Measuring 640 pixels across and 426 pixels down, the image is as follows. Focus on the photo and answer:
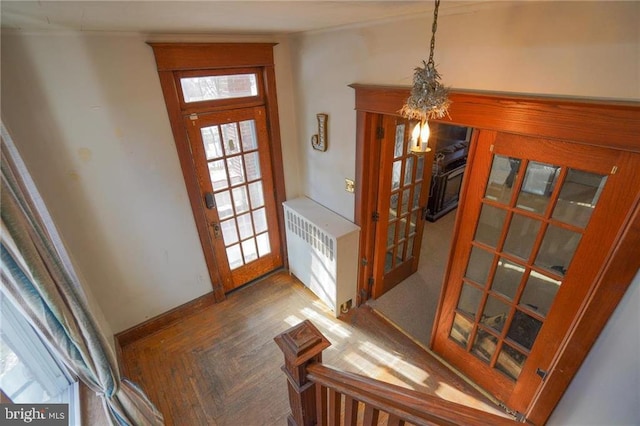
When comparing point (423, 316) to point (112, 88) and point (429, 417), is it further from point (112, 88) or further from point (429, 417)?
point (112, 88)

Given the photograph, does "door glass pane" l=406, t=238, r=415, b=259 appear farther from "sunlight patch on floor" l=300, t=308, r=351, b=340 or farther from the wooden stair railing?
the wooden stair railing

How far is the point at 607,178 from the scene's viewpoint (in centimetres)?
129

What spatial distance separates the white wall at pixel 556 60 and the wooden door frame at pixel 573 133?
4 cm

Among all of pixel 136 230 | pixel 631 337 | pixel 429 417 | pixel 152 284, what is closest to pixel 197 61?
pixel 136 230

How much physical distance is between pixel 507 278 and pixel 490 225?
13.7 inches

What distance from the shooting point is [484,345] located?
2104 millimetres

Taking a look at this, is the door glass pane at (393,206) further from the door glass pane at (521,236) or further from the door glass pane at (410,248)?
the door glass pane at (521,236)

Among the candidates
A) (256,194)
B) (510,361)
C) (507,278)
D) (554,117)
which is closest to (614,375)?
(507,278)

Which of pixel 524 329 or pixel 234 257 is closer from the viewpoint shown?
pixel 524 329

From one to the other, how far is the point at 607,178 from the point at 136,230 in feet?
9.65

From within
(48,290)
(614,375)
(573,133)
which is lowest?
(614,375)

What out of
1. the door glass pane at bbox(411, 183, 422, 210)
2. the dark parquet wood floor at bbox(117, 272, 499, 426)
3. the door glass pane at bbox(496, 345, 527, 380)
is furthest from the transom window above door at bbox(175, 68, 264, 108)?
the door glass pane at bbox(496, 345, 527, 380)

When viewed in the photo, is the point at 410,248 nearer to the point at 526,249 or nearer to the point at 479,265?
the point at 479,265

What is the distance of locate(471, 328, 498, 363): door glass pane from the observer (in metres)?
2.04
